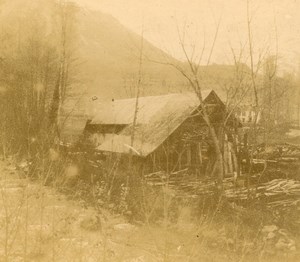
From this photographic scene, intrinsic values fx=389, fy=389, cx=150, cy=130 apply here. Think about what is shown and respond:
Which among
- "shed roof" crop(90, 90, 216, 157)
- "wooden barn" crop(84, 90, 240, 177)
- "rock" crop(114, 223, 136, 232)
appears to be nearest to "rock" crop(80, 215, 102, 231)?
"rock" crop(114, 223, 136, 232)

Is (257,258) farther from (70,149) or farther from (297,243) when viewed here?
(70,149)

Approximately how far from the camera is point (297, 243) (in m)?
11.0

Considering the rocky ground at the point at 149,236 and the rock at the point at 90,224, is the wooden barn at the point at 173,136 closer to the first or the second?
the rocky ground at the point at 149,236

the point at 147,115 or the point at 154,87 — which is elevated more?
the point at 154,87

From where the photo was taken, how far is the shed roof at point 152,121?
58.7 feet

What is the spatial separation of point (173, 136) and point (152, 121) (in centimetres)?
183

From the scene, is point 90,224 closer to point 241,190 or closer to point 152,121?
point 241,190

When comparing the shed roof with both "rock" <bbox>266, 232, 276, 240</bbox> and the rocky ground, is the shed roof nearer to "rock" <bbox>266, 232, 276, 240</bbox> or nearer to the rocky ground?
the rocky ground

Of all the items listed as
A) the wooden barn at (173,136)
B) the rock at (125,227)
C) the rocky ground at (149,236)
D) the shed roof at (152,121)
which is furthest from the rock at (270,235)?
the shed roof at (152,121)

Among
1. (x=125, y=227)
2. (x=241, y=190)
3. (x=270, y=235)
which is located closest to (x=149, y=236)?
(x=125, y=227)

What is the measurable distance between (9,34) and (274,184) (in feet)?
65.4

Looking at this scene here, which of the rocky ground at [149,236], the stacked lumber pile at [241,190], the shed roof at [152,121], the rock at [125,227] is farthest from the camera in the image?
the shed roof at [152,121]

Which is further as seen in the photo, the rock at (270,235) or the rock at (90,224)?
the rock at (270,235)

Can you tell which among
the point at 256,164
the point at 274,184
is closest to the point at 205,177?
the point at 274,184
